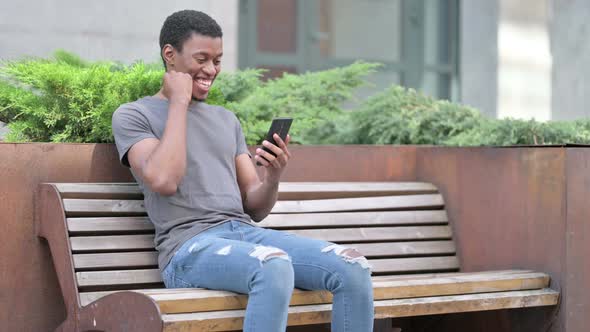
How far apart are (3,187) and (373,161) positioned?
1737 mm

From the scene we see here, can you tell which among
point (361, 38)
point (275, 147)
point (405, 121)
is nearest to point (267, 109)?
point (405, 121)

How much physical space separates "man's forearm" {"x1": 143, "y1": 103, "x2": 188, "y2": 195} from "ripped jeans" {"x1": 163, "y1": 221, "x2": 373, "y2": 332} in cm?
22

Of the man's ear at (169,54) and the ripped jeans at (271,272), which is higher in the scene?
the man's ear at (169,54)

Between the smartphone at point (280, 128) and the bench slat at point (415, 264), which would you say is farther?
the bench slat at point (415, 264)

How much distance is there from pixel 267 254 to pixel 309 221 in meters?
1.06

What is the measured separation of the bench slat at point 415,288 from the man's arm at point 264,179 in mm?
458

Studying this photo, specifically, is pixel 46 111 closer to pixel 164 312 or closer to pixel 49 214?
pixel 49 214

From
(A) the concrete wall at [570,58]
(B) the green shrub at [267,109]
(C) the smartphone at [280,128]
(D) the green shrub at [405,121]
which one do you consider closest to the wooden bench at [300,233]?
(B) the green shrub at [267,109]

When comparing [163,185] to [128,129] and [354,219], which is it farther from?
[354,219]

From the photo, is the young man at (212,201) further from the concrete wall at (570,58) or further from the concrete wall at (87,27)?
the concrete wall at (570,58)

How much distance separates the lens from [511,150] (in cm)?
455

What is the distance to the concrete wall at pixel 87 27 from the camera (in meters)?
6.88

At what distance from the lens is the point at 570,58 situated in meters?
10.4

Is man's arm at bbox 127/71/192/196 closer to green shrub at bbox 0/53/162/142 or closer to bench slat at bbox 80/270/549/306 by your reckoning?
bench slat at bbox 80/270/549/306
